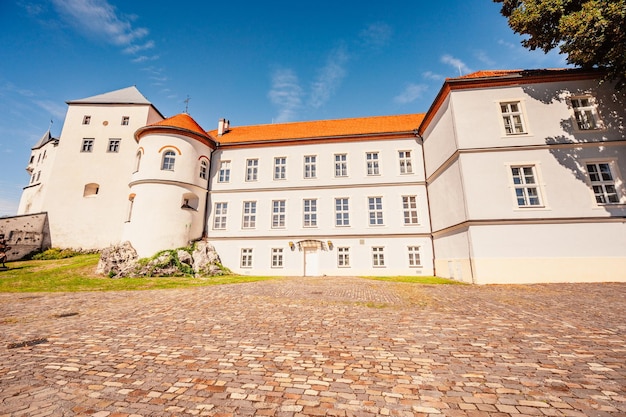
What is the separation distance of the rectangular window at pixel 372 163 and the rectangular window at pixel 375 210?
231 centimetres

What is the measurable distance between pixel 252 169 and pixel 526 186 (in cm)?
1953

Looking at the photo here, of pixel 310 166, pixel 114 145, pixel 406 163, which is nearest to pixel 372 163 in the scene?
pixel 406 163

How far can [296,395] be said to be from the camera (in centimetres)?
324

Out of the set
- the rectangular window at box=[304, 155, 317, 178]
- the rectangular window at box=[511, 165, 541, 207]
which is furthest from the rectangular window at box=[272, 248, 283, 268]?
the rectangular window at box=[511, 165, 541, 207]

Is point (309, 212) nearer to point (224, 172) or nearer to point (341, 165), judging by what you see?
point (341, 165)

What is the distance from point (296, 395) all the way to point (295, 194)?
62.8ft

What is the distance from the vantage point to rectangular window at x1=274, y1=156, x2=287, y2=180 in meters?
22.9

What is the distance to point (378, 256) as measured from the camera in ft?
65.3

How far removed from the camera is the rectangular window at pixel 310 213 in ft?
70.2

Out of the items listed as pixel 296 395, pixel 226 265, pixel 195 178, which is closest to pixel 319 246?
pixel 226 265

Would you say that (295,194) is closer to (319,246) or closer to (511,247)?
(319,246)

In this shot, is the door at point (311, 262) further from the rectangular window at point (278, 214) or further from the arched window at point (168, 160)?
the arched window at point (168, 160)

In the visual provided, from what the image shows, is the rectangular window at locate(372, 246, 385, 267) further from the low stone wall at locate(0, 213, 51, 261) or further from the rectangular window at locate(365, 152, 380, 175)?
the low stone wall at locate(0, 213, 51, 261)

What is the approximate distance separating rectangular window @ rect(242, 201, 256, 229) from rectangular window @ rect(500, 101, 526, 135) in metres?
18.4
